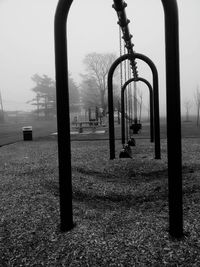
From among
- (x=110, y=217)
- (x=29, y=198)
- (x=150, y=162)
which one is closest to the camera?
(x=110, y=217)

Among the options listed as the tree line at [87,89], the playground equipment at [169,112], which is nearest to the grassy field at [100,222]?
the playground equipment at [169,112]

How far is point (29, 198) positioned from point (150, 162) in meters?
2.66

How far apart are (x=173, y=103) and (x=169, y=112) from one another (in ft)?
0.25

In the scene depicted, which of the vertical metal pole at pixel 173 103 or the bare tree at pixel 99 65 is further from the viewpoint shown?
the bare tree at pixel 99 65

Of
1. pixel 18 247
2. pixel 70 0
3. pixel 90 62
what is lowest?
pixel 18 247

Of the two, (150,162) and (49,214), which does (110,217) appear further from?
(150,162)

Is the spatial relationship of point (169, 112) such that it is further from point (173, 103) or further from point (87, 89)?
point (87, 89)

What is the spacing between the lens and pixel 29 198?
338 cm

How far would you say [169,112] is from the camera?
2.17 m

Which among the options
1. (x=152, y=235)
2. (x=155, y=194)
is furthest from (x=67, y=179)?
(x=155, y=194)

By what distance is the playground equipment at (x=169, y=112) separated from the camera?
6.99 feet

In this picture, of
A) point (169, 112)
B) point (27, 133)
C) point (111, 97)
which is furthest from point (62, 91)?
point (27, 133)

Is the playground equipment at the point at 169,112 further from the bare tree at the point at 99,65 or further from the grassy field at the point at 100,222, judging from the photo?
the bare tree at the point at 99,65

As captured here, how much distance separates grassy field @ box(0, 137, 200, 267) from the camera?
2004 millimetres
